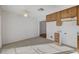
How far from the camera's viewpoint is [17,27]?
154 centimetres

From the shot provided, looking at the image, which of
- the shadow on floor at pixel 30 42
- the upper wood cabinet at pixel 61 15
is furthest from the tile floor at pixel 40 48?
the upper wood cabinet at pixel 61 15

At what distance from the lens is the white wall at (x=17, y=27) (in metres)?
1.47

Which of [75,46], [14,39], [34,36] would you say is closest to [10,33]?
[14,39]

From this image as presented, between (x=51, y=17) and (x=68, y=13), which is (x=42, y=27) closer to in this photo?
(x=51, y=17)

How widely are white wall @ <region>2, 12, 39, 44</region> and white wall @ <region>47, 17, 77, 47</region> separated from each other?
0.68 ft

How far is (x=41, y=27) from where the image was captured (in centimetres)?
157

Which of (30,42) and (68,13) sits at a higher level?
(68,13)

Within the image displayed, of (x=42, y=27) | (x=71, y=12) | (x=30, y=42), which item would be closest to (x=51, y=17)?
(x=42, y=27)

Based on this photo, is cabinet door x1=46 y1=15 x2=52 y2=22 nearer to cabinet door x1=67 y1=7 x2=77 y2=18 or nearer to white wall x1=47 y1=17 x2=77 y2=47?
white wall x1=47 y1=17 x2=77 y2=47

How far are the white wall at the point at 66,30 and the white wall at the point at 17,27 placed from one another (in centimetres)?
21

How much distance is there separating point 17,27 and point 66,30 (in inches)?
30.6

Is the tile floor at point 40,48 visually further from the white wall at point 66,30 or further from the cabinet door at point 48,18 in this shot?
the cabinet door at point 48,18
